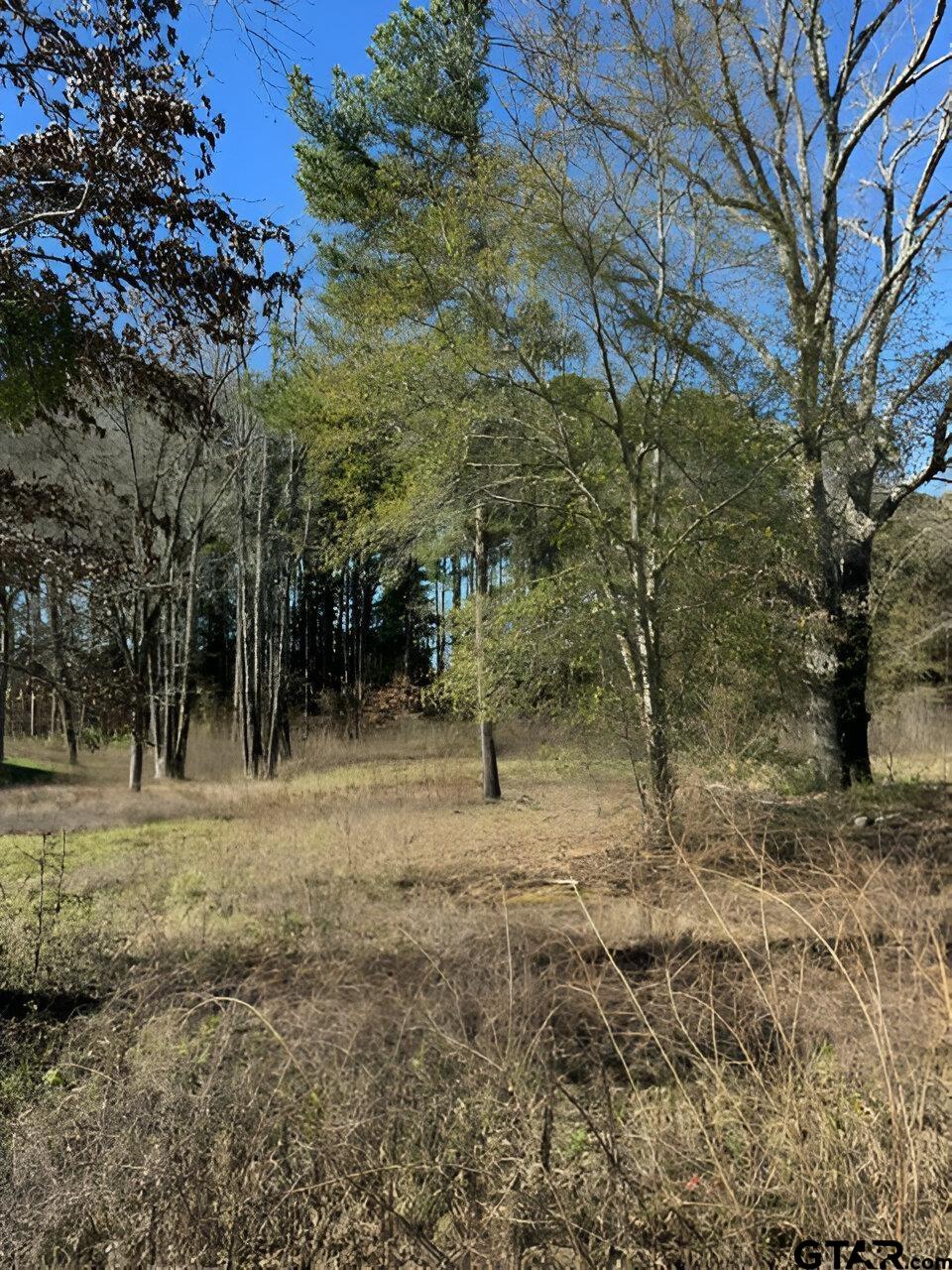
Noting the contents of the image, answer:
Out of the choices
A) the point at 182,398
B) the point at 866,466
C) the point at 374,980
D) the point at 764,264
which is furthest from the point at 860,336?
the point at 374,980

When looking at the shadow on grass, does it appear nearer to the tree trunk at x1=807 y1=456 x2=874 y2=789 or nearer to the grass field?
the grass field

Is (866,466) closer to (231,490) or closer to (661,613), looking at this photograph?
(661,613)

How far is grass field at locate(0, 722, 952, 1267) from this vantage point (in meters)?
2.61

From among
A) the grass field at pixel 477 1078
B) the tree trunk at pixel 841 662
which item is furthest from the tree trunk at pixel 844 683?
the grass field at pixel 477 1078

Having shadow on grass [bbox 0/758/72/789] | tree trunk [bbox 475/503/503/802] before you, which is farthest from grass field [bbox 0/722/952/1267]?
shadow on grass [bbox 0/758/72/789]

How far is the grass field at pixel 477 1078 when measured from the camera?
2605 mm

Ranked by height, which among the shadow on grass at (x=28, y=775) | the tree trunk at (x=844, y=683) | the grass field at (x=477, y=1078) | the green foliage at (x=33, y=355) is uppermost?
the green foliage at (x=33, y=355)

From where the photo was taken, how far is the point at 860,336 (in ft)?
43.6

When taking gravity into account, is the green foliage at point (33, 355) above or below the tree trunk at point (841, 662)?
above

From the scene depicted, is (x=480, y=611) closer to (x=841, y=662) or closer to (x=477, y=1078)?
(x=841, y=662)

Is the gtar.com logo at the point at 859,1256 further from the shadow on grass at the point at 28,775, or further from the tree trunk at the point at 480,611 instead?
the shadow on grass at the point at 28,775

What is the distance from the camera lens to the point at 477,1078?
11.3 feet

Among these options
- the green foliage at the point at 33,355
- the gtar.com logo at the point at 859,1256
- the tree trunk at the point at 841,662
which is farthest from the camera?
the tree trunk at the point at 841,662

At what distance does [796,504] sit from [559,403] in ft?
13.6
